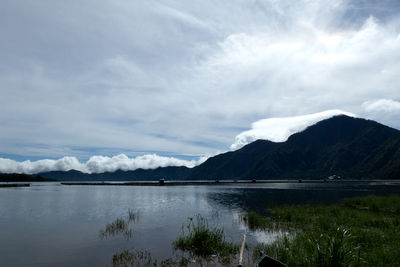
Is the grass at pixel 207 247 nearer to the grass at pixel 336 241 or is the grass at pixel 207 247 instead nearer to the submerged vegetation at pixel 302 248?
the submerged vegetation at pixel 302 248

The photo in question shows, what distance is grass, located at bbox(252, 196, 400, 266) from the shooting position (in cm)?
1332

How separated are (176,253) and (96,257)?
6913 millimetres

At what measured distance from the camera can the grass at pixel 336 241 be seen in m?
13.3

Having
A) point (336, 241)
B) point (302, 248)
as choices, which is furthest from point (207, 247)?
point (336, 241)

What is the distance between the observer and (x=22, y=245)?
24.7m

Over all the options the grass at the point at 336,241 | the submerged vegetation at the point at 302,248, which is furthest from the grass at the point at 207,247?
the grass at the point at 336,241

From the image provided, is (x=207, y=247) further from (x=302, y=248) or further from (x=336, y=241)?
(x=336, y=241)

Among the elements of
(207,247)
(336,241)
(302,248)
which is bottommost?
(207,247)

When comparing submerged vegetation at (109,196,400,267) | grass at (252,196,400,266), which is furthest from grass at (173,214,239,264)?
grass at (252,196,400,266)

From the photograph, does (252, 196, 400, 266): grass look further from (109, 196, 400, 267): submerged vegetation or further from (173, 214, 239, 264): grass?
(173, 214, 239, 264): grass

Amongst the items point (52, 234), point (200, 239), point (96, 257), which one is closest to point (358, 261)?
point (200, 239)

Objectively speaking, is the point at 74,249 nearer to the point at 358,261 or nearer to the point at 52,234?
the point at 52,234

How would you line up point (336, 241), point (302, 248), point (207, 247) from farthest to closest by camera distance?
point (207, 247), point (302, 248), point (336, 241)

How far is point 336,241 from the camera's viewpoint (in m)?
13.2
